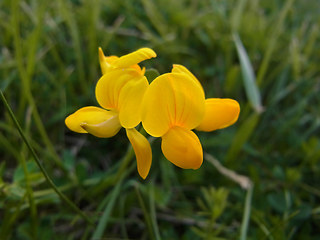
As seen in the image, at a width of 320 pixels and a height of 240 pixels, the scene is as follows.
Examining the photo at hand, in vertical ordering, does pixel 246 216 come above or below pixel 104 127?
below

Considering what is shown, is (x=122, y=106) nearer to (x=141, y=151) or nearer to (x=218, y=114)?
(x=141, y=151)

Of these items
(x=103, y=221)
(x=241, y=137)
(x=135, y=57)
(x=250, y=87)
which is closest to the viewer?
(x=135, y=57)

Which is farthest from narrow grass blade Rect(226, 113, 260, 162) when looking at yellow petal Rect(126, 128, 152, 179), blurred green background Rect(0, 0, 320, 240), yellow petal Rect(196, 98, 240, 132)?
yellow petal Rect(126, 128, 152, 179)

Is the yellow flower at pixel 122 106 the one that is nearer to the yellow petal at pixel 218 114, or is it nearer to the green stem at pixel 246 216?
the yellow petal at pixel 218 114

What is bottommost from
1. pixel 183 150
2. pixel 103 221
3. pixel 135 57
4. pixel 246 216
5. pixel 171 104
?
pixel 246 216

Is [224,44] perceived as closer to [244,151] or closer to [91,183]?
[244,151]

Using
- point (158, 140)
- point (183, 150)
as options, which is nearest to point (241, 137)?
point (158, 140)

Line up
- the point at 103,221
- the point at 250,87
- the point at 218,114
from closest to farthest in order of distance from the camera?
1. the point at 218,114
2. the point at 103,221
3. the point at 250,87

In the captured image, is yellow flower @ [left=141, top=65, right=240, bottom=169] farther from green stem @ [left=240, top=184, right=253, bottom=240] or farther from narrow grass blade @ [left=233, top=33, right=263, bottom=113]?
narrow grass blade @ [left=233, top=33, right=263, bottom=113]
